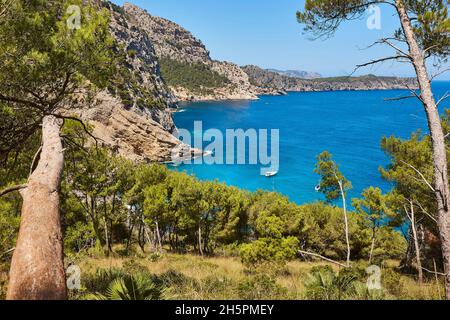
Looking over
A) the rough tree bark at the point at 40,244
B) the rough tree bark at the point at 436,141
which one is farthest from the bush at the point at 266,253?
the rough tree bark at the point at 40,244

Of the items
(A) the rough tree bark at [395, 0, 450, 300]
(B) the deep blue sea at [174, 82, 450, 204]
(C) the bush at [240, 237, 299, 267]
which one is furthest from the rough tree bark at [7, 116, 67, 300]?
(B) the deep blue sea at [174, 82, 450, 204]

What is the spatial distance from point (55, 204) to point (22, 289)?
134 centimetres

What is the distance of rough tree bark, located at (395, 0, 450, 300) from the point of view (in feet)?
18.2

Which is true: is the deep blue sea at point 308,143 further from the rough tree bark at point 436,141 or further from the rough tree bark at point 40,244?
the rough tree bark at point 40,244

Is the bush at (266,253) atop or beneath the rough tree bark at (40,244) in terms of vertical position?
beneath

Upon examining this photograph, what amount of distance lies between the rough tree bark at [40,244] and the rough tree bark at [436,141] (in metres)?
6.27

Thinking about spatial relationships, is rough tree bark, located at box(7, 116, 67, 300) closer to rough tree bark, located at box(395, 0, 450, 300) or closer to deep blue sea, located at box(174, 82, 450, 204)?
rough tree bark, located at box(395, 0, 450, 300)

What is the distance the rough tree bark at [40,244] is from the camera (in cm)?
280

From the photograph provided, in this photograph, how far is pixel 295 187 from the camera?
52.8 m

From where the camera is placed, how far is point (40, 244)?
10.6 ft

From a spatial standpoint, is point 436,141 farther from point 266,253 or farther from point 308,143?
point 308,143

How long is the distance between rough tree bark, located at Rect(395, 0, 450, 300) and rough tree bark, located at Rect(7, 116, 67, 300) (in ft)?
20.6

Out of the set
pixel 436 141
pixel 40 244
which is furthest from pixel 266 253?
pixel 40 244

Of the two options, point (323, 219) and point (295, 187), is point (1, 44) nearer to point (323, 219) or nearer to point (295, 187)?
point (323, 219)
